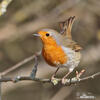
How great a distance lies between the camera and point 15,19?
7953mm

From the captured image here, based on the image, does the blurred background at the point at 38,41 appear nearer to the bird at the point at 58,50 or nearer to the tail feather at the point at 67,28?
the tail feather at the point at 67,28

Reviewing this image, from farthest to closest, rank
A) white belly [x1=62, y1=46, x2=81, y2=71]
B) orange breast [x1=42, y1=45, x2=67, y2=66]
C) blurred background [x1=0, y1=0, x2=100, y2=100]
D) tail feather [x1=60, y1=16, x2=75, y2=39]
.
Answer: blurred background [x1=0, y1=0, x2=100, y2=100], tail feather [x1=60, y1=16, x2=75, y2=39], white belly [x1=62, y1=46, x2=81, y2=71], orange breast [x1=42, y1=45, x2=67, y2=66]

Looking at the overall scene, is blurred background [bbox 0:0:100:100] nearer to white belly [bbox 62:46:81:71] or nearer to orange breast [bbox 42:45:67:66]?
white belly [bbox 62:46:81:71]

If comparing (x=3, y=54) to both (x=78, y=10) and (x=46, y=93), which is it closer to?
(x=46, y=93)

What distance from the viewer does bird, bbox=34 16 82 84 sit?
4281mm

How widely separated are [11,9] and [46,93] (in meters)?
2.26

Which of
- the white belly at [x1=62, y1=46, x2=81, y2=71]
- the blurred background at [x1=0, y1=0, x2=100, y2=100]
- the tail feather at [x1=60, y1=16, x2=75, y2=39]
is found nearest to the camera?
the white belly at [x1=62, y1=46, x2=81, y2=71]

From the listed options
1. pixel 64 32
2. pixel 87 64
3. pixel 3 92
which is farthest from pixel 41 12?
pixel 64 32

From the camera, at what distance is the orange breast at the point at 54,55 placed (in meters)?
4.25

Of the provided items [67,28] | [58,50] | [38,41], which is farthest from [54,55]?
[38,41]

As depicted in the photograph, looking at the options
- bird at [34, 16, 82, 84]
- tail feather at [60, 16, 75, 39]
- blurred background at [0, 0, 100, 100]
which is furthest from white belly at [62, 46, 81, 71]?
blurred background at [0, 0, 100, 100]

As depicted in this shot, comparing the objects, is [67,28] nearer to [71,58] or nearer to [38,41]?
[71,58]

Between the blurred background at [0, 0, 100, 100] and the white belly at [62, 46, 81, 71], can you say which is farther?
the blurred background at [0, 0, 100, 100]

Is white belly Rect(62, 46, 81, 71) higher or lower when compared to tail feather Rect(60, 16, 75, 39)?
lower
